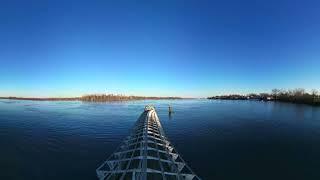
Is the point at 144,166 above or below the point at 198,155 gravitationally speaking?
above

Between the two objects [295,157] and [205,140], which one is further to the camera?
[205,140]

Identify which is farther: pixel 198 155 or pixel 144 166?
pixel 198 155

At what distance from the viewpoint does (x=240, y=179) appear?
55.1ft

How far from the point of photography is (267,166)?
2005cm

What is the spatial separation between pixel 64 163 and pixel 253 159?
1690 cm

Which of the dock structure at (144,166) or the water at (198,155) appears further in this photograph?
the water at (198,155)

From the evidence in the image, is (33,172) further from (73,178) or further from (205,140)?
(205,140)

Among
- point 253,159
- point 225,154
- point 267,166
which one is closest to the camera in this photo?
point 267,166

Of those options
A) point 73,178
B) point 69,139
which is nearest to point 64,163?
point 73,178

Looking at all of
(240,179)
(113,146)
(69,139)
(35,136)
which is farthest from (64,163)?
(35,136)

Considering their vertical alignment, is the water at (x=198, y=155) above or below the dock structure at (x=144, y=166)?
below

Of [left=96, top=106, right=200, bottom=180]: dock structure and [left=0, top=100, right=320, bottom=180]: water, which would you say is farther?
[left=0, top=100, right=320, bottom=180]: water

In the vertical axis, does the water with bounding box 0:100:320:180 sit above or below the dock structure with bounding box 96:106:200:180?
below

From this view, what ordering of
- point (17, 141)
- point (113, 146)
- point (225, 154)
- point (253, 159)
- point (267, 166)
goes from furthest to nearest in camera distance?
1. point (17, 141)
2. point (113, 146)
3. point (225, 154)
4. point (253, 159)
5. point (267, 166)
